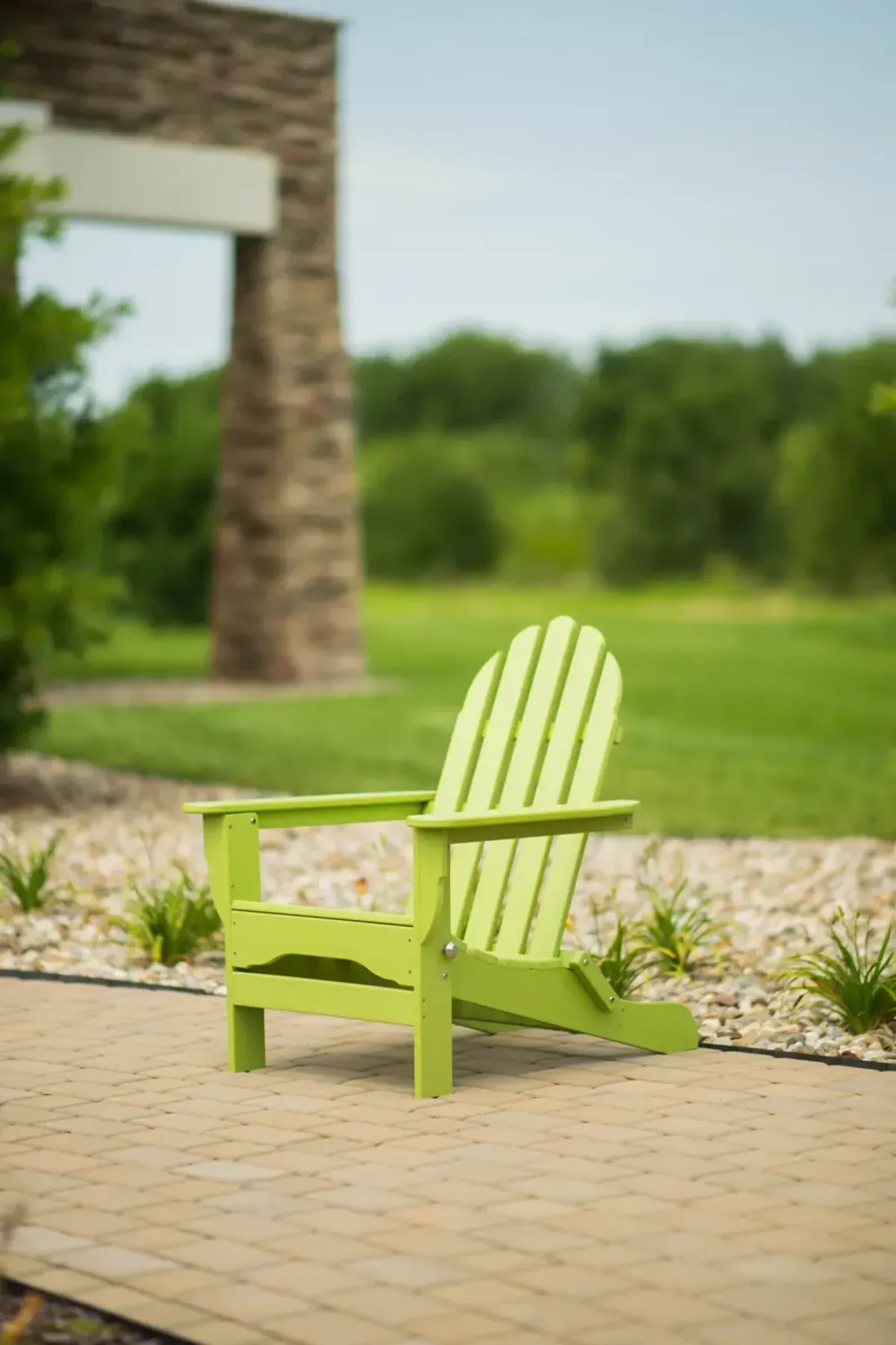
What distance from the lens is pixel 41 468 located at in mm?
8594

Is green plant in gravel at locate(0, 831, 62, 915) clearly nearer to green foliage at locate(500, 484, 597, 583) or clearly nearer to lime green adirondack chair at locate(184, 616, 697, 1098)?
lime green adirondack chair at locate(184, 616, 697, 1098)

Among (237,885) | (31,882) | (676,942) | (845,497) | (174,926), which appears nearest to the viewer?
(237,885)

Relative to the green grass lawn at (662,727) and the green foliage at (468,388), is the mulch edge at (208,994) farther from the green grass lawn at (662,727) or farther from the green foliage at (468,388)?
the green foliage at (468,388)

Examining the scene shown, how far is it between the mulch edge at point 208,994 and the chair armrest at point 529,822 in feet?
1.96

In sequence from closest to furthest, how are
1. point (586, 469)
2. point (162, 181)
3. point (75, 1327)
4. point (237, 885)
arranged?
point (75, 1327), point (237, 885), point (162, 181), point (586, 469)

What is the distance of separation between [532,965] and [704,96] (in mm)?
33047

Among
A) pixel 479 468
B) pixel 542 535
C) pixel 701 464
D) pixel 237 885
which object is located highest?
pixel 479 468

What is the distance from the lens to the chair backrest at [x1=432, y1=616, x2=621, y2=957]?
4531 millimetres

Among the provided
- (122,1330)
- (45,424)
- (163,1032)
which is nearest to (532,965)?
(163,1032)

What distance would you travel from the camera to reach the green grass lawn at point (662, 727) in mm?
9516

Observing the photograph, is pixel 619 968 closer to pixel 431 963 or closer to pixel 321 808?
pixel 321 808

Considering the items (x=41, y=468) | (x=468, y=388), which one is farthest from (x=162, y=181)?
(x=468, y=388)

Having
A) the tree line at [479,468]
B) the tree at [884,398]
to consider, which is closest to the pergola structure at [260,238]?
the tree line at [479,468]

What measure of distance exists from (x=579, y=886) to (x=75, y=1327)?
14.1ft
